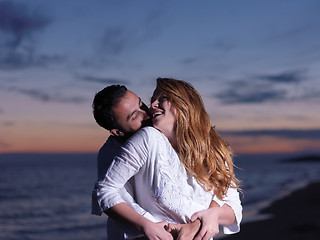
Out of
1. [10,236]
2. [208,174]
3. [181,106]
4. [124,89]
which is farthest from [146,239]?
[10,236]

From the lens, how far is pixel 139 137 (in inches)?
93.4

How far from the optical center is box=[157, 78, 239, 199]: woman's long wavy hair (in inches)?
102

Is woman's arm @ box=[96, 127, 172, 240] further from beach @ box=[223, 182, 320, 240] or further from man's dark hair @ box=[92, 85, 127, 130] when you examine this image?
beach @ box=[223, 182, 320, 240]

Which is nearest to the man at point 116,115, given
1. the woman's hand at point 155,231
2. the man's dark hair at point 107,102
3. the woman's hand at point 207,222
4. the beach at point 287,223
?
the man's dark hair at point 107,102

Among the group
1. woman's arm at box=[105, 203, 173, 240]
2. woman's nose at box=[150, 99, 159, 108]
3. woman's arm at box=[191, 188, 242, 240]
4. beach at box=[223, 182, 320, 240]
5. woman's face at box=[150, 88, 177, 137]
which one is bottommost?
beach at box=[223, 182, 320, 240]

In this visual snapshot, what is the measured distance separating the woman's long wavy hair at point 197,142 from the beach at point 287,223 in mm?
6894

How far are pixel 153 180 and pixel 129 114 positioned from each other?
585mm

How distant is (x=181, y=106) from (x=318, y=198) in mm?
15875

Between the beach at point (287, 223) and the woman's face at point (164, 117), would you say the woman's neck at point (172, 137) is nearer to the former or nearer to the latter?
the woman's face at point (164, 117)

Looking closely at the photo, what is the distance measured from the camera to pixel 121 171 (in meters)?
2.33

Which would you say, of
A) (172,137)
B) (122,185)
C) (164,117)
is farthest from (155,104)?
(122,185)

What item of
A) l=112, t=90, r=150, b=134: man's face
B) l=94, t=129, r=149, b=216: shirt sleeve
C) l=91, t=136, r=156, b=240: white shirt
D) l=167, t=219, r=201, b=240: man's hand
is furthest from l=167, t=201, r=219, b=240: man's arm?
l=112, t=90, r=150, b=134: man's face

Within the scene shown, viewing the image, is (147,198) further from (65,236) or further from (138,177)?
(65,236)

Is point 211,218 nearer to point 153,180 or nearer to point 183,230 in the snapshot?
point 183,230
